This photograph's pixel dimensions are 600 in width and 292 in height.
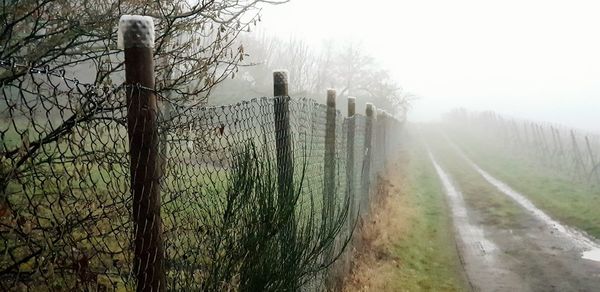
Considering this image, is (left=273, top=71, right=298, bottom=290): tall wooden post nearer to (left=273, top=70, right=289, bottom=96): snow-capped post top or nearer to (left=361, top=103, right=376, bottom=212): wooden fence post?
(left=273, top=70, right=289, bottom=96): snow-capped post top

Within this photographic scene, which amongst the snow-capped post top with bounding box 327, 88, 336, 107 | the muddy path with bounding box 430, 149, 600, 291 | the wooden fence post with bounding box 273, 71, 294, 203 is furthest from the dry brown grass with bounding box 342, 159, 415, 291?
the wooden fence post with bounding box 273, 71, 294, 203

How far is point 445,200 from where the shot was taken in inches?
558

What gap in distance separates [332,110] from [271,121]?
2.42 metres

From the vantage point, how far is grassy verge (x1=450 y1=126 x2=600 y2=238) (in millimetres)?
11262

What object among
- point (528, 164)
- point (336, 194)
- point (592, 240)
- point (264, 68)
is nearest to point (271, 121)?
point (336, 194)

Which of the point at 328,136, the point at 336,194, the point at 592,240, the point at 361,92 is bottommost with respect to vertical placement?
the point at 592,240

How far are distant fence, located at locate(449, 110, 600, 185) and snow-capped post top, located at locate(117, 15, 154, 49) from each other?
667 inches

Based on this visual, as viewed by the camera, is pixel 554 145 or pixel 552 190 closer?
pixel 552 190

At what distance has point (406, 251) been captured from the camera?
8.45 metres

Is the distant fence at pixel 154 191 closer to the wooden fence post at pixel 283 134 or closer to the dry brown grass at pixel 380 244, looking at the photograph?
the wooden fence post at pixel 283 134

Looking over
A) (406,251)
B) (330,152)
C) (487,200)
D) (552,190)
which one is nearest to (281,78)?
(330,152)

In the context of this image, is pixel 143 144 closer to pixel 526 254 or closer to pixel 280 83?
pixel 280 83

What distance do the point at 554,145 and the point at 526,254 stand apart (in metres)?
21.6

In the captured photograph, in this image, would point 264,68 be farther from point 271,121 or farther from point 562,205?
point 271,121
